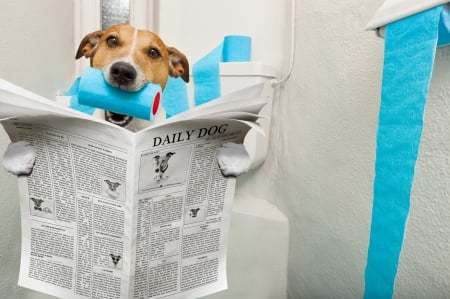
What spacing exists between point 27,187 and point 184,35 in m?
0.63

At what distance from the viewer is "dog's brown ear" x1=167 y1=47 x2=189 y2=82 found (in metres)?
0.63

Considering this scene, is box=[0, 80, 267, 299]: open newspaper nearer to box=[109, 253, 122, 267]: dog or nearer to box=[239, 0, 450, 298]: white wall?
box=[109, 253, 122, 267]: dog

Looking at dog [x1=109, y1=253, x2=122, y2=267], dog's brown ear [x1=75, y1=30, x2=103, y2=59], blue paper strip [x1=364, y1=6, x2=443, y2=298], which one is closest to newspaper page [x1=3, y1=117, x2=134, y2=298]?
dog [x1=109, y1=253, x2=122, y2=267]

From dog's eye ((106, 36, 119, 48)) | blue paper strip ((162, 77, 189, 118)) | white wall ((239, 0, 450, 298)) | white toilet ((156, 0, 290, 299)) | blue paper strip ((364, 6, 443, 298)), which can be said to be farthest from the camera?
white toilet ((156, 0, 290, 299))

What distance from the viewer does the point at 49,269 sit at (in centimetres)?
48

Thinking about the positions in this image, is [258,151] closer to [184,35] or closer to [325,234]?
[325,234]

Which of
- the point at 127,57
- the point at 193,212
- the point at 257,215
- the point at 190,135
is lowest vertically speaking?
the point at 257,215

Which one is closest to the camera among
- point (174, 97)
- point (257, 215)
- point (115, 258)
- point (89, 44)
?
point (115, 258)

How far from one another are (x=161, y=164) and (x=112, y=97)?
0.14m

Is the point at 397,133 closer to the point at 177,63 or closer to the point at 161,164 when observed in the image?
the point at 161,164

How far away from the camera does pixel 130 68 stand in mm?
487

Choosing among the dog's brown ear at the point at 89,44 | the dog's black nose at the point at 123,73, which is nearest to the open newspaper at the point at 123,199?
the dog's black nose at the point at 123,73

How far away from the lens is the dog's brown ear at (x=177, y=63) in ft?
2.06

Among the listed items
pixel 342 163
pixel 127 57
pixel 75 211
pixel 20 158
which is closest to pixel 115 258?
pixel 75 211
